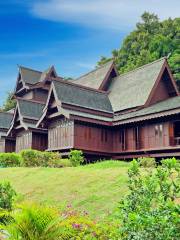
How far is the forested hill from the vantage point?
46406 millimetres

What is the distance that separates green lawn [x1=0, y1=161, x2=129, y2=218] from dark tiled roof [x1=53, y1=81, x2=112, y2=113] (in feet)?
34.7

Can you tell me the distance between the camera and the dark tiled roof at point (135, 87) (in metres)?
27.9

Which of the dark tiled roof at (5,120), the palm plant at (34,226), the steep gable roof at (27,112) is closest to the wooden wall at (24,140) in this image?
the steep gable roof at (27,112)

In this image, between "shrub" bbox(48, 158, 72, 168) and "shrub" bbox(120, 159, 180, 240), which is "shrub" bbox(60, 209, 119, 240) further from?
"shrub" bbox(48, 158, 72, 168)

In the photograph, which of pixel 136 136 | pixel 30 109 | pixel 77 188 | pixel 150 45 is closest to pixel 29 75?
pixel 30 109

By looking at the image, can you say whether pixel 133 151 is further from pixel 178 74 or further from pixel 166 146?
pixel 178 74

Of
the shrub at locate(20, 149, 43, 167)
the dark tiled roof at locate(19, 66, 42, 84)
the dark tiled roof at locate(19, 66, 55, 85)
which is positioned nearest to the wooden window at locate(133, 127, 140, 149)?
the shrub at locate(20, 149, 43, 167)

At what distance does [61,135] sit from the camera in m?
26.8

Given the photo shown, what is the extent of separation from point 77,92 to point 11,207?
18108mm

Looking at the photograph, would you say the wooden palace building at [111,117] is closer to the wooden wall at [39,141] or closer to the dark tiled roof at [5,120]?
the wooden wall at [39,141]

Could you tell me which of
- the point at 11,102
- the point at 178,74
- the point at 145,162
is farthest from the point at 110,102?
the point at 11,102

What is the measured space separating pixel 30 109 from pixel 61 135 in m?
8.52

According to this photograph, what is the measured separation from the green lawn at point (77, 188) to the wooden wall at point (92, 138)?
26.0 ft

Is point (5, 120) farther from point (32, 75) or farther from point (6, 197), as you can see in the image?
point (6, 197)
